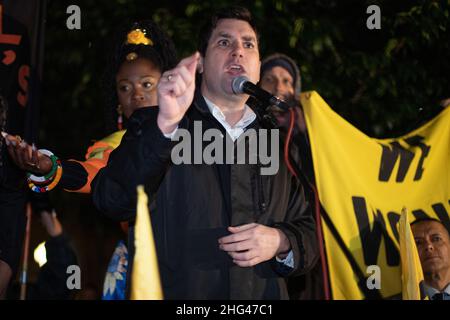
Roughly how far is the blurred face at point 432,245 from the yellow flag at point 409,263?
2.71ft

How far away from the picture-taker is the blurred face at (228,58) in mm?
3199

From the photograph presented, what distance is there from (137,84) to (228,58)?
1.21 metres

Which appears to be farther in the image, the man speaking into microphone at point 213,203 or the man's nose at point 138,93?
the man's nose at point 138,93

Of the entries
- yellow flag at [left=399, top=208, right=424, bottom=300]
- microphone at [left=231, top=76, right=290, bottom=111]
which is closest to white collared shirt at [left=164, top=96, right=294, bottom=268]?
microphone at [left=231, top=76, right=290, bottom=111]

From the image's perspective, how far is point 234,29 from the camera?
3379 mm

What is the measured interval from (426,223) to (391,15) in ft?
8.27

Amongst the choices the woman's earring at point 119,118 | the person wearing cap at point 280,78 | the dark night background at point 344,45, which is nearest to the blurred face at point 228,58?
the woman's earring at point 119,118

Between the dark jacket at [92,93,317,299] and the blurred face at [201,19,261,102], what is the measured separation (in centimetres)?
14

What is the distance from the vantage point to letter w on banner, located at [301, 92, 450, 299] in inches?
162

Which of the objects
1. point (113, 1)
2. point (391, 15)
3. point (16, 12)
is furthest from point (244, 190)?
point (113, 1)

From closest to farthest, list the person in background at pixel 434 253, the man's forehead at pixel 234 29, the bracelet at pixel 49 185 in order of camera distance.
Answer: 1. the man's forehead at pixel 234 29
2. the bracelet at pixel 49 185
3. the person in background at pixel 434 253

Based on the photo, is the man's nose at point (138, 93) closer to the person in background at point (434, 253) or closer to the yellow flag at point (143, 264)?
the person in background at point (434, 253)
